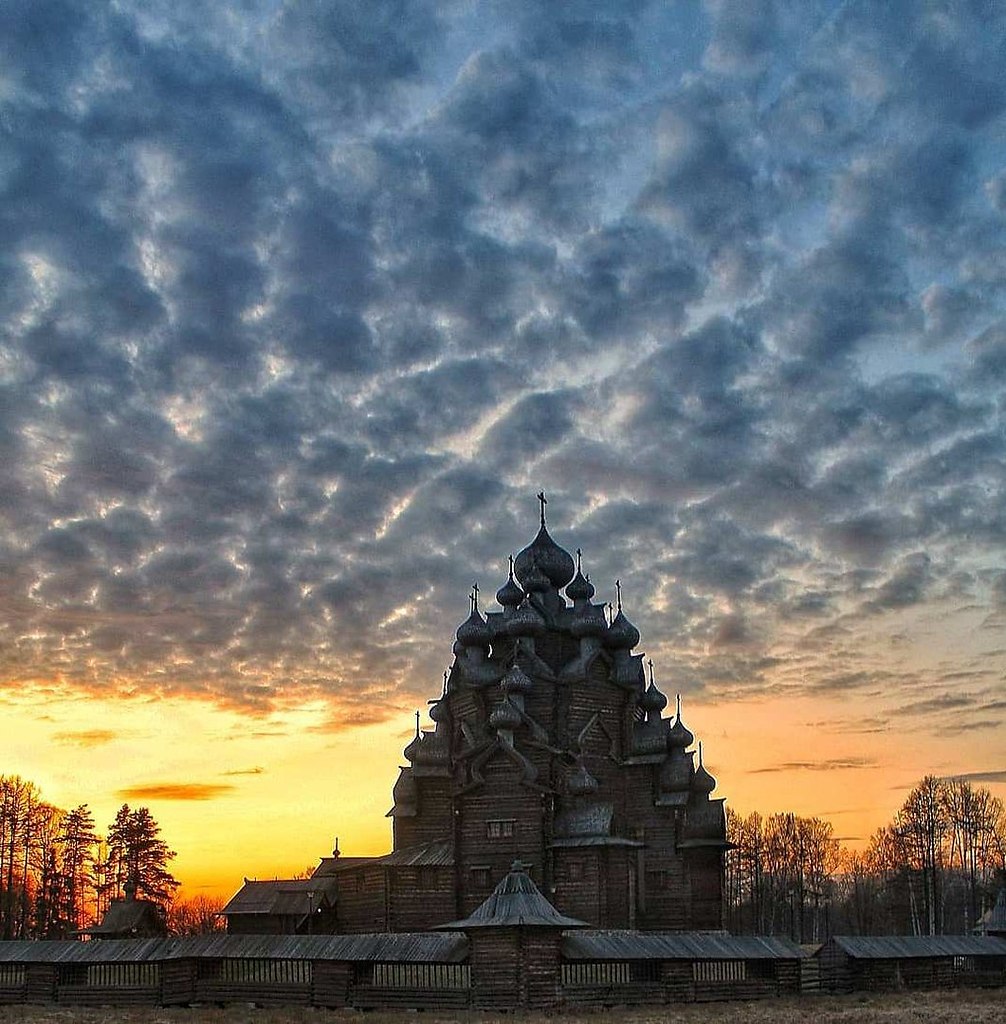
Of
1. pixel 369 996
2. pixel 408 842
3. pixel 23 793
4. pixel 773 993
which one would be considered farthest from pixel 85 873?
pixel 773 993

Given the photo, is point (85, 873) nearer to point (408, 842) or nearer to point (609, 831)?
point (408, 842)

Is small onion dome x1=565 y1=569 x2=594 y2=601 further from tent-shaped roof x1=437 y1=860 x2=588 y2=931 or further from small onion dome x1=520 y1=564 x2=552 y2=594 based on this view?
tent-shaped roof x1=437 y1=860 x2=588 y2=931

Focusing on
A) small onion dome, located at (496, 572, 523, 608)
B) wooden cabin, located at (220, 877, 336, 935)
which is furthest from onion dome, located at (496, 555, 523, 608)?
wooden cabin, located at (220, 877, 336, 935)

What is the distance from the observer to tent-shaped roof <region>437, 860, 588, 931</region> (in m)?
30.4

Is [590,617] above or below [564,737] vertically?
above

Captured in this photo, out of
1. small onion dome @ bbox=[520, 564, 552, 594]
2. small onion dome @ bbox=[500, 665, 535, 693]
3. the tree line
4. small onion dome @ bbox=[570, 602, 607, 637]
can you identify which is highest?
small onion dome @ bbox=[520, 564, 552, 594]

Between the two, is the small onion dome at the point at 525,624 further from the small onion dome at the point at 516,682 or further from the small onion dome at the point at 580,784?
the small onion dome at the point at 580,784

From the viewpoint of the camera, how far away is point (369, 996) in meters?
32.8

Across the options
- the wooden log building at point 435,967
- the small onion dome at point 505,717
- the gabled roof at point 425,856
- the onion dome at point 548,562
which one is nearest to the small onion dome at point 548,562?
the onion dome at point 548,562

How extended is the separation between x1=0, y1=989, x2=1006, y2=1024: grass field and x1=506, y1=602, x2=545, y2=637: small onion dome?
17.6m

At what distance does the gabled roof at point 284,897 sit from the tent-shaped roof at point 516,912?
17.8 meters

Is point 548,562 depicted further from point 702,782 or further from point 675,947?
point 675,947

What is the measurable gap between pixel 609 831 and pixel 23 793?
133 feet

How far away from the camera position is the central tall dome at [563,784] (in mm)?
42281
